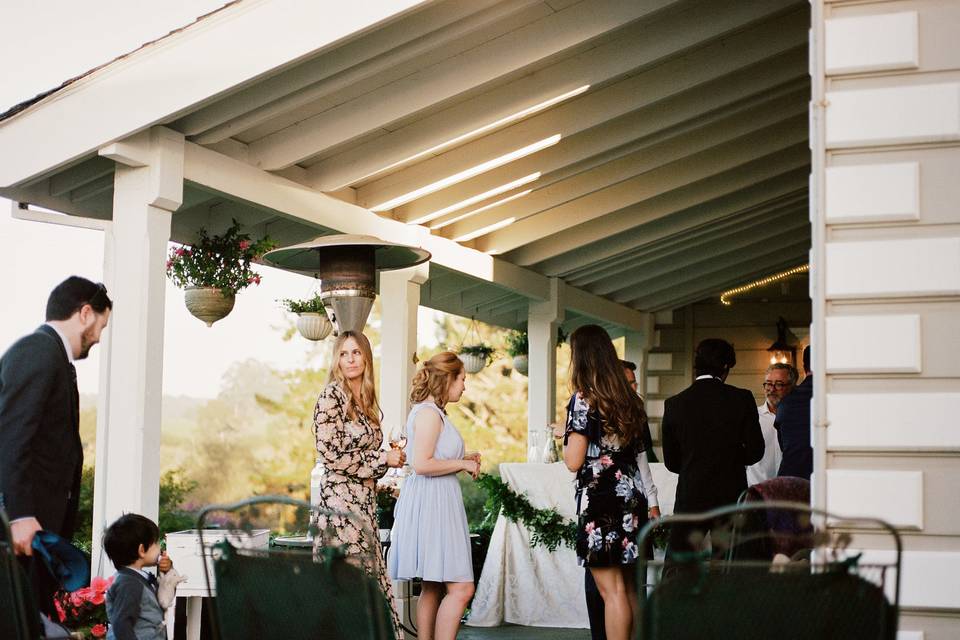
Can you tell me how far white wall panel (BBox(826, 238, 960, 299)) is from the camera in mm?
3344

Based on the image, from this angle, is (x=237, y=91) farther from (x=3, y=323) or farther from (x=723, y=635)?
(x=3, y=323)

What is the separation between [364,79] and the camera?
607cm

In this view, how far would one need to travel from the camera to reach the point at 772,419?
6.24m

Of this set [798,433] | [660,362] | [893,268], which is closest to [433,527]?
[798,433]

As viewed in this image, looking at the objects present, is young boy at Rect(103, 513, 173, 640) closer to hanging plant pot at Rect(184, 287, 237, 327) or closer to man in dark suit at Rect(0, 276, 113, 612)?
man in dark suit at Rect(0, 276, 113, 612)

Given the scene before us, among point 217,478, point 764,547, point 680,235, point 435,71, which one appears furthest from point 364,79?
point 217,478

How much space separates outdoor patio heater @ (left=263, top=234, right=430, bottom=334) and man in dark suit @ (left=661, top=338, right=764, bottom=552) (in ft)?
5.85

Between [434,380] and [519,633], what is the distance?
104 inches

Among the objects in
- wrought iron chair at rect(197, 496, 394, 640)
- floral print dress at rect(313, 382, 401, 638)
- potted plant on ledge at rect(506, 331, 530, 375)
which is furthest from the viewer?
potted plant on ledge at rect(506, 331, 530, 375)

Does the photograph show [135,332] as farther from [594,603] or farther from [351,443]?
[594,603]

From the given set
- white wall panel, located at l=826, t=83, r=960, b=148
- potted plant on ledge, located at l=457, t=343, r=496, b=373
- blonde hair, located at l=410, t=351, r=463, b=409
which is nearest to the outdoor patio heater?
blonde hair, located at l=410, t=351, r=463, b=409

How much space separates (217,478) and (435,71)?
23250 mm

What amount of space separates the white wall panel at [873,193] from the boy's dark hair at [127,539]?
2.58 m

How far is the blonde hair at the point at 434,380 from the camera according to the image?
17.1 feet
